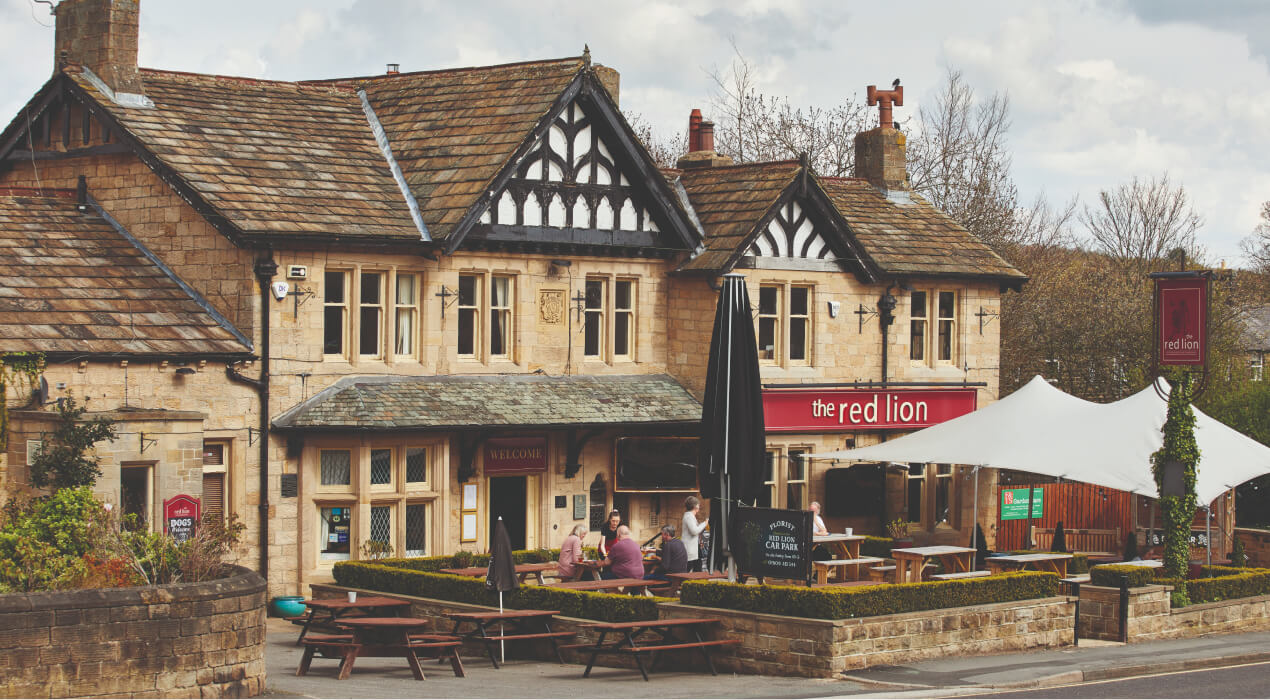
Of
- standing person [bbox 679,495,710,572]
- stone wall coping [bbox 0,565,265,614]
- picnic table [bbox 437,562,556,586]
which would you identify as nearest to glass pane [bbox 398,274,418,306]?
picnic table [bbox 437,562,556,586]

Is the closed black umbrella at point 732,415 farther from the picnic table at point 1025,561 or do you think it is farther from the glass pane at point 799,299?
the glass pane at point 799,299

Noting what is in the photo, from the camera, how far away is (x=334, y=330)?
26.8m

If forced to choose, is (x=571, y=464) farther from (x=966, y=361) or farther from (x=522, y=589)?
(x=966, y=361)

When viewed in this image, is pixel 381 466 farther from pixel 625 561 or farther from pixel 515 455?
pixel 625 561

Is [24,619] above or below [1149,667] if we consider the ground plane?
above

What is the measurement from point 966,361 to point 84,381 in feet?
59.5

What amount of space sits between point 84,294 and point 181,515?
400cm

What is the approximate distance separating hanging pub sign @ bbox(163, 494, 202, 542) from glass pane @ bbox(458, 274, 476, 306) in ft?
23.4

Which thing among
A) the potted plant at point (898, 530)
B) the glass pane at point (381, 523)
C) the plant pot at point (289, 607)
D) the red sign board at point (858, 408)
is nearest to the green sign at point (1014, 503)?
the red sign board at point (858, 408)

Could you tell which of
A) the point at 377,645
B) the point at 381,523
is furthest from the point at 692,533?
the point at 377,645

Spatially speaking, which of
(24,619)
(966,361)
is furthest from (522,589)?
(966,361)

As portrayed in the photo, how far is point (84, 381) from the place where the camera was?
2312 centimetres

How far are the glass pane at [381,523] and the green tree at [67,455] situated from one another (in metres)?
6.02

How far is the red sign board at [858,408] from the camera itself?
31391mm
